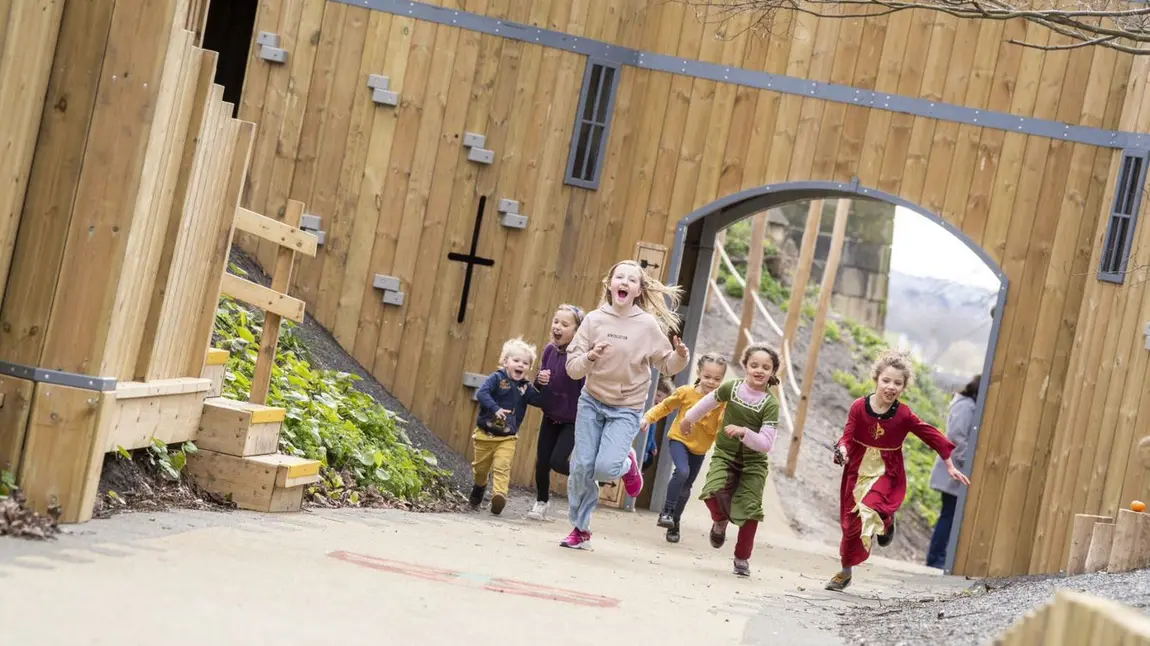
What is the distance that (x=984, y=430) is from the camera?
1187 cm

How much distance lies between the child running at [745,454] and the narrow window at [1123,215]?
4045 mm

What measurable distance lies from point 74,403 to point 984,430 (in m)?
8.17

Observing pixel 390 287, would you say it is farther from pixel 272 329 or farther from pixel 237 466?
pixel 237 466

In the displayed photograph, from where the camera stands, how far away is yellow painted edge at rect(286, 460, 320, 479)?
735 cm

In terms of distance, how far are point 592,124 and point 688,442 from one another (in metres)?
3.16

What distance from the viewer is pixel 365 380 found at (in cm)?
1194

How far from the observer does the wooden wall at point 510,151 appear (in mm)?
12102

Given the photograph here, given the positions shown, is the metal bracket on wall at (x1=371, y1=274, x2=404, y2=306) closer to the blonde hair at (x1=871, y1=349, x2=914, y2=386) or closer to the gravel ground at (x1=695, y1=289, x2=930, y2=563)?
the blonde hair at (x1=871, y1=349, x2=914, y2=386)

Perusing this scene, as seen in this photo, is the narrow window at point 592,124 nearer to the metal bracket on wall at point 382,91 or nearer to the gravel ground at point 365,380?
the metal bracket on wall at point 382,91

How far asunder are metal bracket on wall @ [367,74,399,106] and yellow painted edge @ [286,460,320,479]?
16.6ft

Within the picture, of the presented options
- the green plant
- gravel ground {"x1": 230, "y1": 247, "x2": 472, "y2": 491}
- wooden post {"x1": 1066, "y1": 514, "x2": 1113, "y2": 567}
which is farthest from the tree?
the green plant

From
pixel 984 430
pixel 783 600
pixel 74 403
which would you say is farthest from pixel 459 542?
pixel 984 430

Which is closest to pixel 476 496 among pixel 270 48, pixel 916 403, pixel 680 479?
pixel 680 479

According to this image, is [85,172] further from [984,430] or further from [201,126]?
[984,430]
